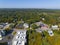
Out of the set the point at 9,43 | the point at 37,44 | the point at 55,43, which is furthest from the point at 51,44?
the point at 9,43

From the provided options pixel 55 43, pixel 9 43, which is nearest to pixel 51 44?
pixel 55 43

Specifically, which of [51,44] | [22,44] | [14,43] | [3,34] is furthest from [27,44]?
[3,34]

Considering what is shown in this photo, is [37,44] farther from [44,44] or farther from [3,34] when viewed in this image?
[3,34]

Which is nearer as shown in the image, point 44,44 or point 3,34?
point 44,44

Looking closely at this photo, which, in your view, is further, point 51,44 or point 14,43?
point 14,43

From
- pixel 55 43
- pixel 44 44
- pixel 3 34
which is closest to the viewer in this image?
pixel 44 44

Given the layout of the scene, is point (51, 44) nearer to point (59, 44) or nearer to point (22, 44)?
point (59, 44)

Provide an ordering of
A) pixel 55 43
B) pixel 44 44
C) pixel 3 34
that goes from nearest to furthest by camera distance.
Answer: pixel 44 44 → pixel 55 43 → pixel 3 34
